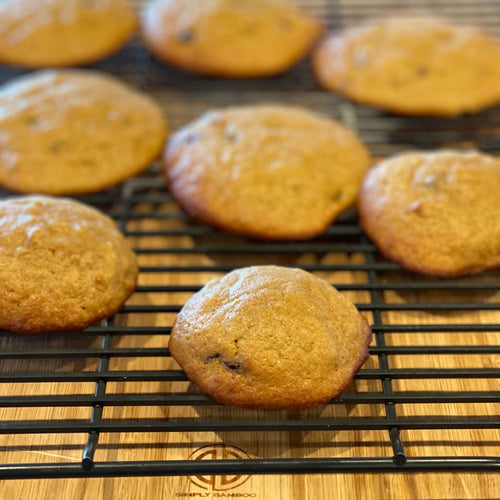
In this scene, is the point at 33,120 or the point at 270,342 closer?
the point at 270,342

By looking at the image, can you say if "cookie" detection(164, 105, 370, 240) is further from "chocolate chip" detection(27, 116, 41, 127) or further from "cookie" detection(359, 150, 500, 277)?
"chocolate chip" detection(27, 116, 41, 127)

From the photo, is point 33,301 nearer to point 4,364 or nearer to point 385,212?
point 4,364

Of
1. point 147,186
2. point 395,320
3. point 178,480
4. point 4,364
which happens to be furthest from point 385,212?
point 4,364

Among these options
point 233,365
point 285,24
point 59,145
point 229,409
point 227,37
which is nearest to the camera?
point 233,365

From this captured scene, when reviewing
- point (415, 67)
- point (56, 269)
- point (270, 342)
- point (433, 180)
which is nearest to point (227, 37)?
point (415, 67)

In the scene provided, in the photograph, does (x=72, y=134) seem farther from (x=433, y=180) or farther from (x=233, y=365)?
(x=433, y=180)

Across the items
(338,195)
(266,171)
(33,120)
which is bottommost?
(338,195)

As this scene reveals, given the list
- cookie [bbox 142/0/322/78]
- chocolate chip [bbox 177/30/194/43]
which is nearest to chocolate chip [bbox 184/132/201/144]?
cookie [bbox 142/0/322/78]
